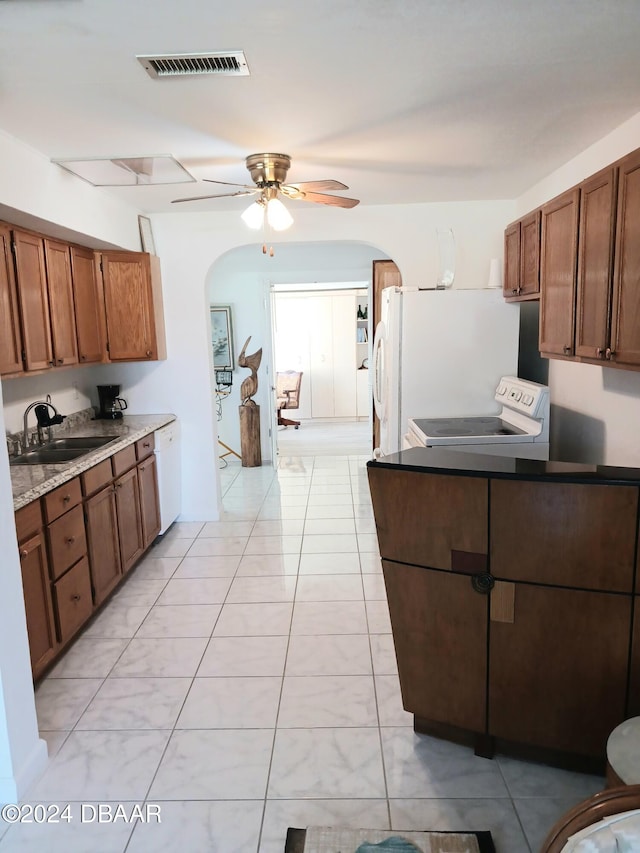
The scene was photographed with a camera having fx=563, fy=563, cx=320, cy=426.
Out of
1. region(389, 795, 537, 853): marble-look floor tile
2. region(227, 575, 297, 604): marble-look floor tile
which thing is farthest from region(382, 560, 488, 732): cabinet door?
region(227, 575, 297, 604): marble-look floor tile

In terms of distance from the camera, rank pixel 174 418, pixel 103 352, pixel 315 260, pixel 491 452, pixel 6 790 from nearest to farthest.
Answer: pixel 6 790 → pixel 491 452 → pixel 103 352 → pixel 174 418 → pixel 315 260

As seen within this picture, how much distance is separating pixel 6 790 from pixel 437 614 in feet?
5.09

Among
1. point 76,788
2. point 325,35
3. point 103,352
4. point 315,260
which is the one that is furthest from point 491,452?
point 315,260

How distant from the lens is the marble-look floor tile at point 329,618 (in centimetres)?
292

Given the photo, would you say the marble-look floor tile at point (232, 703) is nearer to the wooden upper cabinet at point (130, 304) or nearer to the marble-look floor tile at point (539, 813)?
the marble-look floor tile at point (539, 813)

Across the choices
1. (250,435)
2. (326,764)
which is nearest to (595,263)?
(326,764)

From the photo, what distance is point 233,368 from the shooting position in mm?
6691

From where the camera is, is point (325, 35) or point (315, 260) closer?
point (325, 35)

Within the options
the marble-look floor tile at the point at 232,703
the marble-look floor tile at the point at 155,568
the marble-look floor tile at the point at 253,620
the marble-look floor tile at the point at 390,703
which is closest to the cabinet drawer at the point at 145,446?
the marble-look floor tile at the point at 155,568

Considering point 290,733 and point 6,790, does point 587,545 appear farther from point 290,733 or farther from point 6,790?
point 6,790

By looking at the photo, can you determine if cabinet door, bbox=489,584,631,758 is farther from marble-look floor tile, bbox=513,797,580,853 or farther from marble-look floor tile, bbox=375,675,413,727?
marble-look floor tile, bbox=375,675,413,727

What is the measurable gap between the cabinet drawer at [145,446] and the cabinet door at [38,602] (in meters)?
1.31

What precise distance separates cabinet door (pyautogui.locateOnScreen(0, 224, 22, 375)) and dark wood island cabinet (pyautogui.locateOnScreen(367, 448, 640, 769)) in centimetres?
203

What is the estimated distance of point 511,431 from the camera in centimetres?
321
